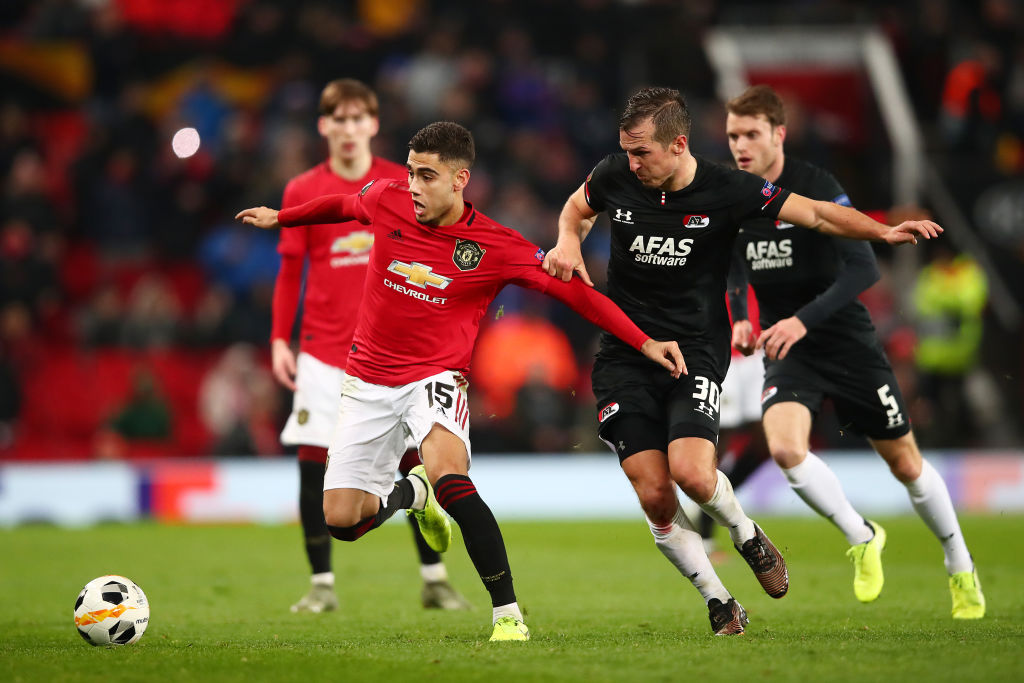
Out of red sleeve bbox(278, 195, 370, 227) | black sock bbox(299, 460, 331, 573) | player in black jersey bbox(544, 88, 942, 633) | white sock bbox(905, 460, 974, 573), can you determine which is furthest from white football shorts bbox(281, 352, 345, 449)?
white sock bbox(905, 460, 974, 573)

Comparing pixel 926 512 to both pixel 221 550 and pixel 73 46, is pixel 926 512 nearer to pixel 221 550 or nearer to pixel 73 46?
pixel 221 550

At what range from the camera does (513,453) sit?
51.5 feet

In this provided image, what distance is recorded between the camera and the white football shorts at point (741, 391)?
35.2 feet

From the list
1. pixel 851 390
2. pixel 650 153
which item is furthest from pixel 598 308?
pixel 851 390

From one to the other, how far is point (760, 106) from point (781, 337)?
1523 mm

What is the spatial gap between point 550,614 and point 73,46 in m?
13.8

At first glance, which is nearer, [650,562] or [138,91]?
[650,562]

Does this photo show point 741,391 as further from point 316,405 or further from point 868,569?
point 316,405

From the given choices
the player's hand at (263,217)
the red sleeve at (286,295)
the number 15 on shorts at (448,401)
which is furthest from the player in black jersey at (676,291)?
the red sleeve at (286,295)

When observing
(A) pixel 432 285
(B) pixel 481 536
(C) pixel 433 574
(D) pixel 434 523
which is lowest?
(C) pixel 433 574

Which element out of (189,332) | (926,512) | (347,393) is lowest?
(926,512)

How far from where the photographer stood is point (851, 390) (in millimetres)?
7438

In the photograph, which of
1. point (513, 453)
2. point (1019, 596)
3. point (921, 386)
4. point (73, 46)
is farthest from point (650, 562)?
point (73, 46)

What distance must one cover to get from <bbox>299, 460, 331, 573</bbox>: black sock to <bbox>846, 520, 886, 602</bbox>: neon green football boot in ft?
10.2
